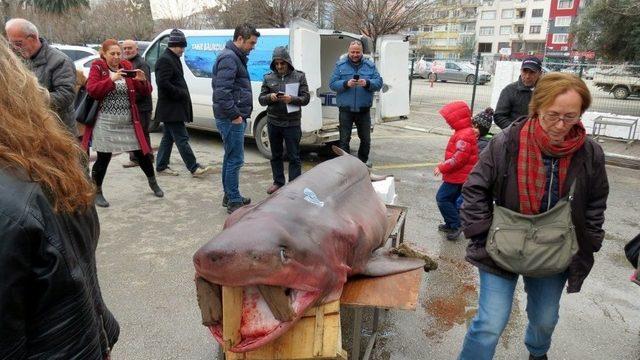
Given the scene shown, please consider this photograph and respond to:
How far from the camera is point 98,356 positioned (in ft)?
4.38

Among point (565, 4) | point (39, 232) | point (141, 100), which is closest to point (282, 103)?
point (141, 100)

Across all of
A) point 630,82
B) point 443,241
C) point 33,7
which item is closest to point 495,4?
point 33,7

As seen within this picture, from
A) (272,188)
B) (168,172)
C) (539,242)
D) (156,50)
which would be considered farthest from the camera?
(156,50)

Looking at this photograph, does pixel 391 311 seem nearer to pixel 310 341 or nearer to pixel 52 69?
pixel 310 341

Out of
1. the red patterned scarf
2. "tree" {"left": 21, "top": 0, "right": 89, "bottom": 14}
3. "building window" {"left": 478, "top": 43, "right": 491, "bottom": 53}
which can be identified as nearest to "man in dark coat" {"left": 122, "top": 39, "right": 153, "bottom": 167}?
the red patterned scarf

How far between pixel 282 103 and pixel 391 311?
297 centimetres

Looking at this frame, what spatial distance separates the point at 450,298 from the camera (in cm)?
365

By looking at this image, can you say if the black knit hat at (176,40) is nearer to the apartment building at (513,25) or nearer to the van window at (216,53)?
the van window at (216,53)

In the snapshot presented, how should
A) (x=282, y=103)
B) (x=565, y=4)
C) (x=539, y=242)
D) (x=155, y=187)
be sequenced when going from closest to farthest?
1. (x=539, y=242)
2. (x=282, y=103)
3. (x=155, y=187)
4. (x=565, y=4)

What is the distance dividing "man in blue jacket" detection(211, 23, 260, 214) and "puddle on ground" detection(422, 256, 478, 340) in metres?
2.37

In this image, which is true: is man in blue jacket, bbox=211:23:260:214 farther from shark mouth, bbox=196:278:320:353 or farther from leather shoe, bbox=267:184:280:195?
shark mouth, bbox=196:278:320:353

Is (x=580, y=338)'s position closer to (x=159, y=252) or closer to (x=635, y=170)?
(x=159, y=252)

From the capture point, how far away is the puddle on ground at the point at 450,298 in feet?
10.9

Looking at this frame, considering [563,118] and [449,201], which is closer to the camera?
[563,118]
